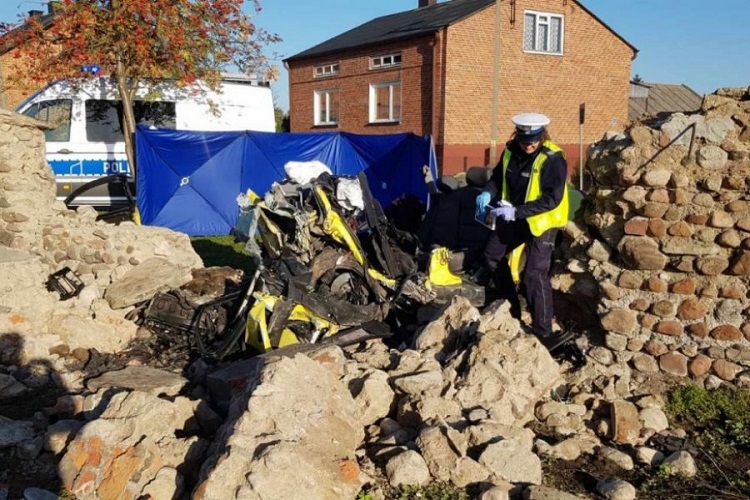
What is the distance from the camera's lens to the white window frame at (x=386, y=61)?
24312 millimetres

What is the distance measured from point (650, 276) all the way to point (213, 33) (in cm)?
1111

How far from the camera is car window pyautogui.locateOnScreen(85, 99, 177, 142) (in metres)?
12.8

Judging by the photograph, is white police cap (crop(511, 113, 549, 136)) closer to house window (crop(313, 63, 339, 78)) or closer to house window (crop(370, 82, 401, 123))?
house window (crop(370, 82, 401, 123))

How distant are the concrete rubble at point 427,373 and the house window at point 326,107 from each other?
21124 millimetres

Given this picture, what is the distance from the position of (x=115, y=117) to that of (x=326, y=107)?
15596mm

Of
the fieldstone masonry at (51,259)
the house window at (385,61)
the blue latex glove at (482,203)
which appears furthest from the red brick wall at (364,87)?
the blue latex glove at (482,203)

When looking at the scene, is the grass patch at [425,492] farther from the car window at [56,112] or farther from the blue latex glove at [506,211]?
the car window at [56,112]

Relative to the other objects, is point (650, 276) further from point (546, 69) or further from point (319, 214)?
point (546, 69)

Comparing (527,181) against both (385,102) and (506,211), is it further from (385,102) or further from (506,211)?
(385,102)

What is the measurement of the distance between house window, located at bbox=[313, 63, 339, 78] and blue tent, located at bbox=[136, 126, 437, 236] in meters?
14.2

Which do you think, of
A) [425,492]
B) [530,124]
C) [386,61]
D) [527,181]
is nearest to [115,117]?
[527,181]

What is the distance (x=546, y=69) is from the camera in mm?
25094

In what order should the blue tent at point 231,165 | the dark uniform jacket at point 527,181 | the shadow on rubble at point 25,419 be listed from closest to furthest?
1. the shadow on rubble at point 25,419
2. the dark uniform jacket at point 527,181
3. the blue tent at point 231,165

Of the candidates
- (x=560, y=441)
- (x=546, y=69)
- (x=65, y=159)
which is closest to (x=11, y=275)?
(x=560, y=441)
